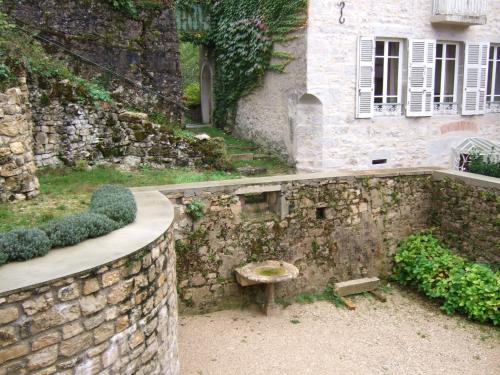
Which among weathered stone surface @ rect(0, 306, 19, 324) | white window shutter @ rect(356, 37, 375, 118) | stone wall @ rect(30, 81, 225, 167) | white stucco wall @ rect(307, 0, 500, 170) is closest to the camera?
weathered stone surface @ rect(0, 306, 19, 324)

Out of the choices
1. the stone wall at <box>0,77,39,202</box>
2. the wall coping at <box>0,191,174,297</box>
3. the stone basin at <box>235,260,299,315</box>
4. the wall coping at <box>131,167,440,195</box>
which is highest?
the stone wall at <box>0,77,39,202</box>

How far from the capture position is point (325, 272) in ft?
28.4

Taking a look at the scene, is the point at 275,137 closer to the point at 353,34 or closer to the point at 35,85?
the point at 353,34

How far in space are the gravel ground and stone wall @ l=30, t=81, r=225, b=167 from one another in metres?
3.62

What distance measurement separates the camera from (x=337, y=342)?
23.3 feet

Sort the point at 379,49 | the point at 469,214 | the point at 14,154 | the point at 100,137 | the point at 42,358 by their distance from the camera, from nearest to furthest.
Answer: the point at 42,358 < the point at 14,154 < the point at 469,214 < the point at 100,137 < the point at 379,49

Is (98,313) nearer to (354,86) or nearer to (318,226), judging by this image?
(318,226)

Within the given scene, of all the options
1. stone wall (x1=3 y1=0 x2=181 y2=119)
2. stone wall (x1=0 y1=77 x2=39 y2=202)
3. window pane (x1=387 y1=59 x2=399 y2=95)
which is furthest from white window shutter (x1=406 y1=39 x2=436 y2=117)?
stone wall (x1=0 y1=77 x2=39 y2=202)

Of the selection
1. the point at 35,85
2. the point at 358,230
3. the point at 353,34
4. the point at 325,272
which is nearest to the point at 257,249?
the point at 325,272

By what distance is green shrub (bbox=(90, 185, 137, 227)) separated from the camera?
4.78 meters

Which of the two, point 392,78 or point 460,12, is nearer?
point 460,12

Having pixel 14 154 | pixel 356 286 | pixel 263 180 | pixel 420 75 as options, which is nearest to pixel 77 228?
pixel 14 154

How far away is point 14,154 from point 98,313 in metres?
3.59

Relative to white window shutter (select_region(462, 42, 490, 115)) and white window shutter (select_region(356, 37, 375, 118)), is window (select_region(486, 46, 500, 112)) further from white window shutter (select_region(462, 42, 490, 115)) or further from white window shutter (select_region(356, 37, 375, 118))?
white window shutter (select_region(356, 37, 375, 118))
